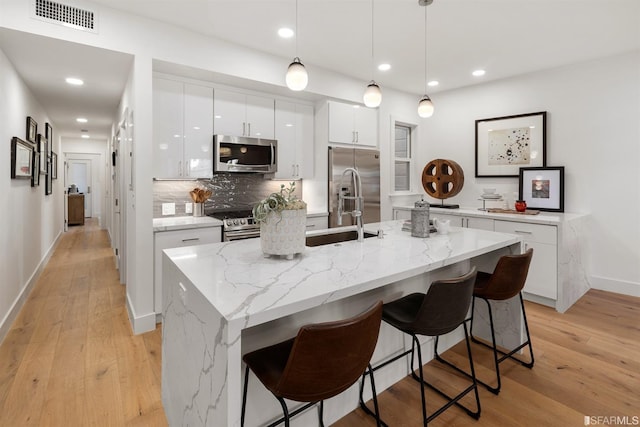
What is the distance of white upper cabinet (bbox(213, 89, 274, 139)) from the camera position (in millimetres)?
3592

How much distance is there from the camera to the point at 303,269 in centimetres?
158

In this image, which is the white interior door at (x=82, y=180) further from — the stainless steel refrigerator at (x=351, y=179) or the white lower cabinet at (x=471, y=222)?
the white lower cabinet at (x=471, y=222)

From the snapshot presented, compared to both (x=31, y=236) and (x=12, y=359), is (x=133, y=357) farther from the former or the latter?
(x=31, y=236)

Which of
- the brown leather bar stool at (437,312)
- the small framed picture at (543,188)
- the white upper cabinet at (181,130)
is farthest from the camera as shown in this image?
the small framed picture at (543,188)

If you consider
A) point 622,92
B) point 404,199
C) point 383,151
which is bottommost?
point 404,199

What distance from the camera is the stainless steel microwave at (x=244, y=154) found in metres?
3.53

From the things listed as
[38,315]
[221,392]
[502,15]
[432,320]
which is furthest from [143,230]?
[502,15]

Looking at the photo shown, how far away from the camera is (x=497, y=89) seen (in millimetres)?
4551

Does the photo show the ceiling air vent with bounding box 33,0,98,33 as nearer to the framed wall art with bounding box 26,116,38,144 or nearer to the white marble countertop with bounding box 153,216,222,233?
the white marble countertop with bounding box 153,216,222,233

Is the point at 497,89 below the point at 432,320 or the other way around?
the other way around

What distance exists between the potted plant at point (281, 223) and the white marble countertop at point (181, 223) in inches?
63.8

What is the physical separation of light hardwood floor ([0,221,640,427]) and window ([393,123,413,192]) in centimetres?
264

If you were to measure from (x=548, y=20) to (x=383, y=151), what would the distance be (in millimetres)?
2323

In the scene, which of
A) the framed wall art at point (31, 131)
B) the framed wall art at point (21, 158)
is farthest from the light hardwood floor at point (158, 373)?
the framed wall art at point (31, 131)
